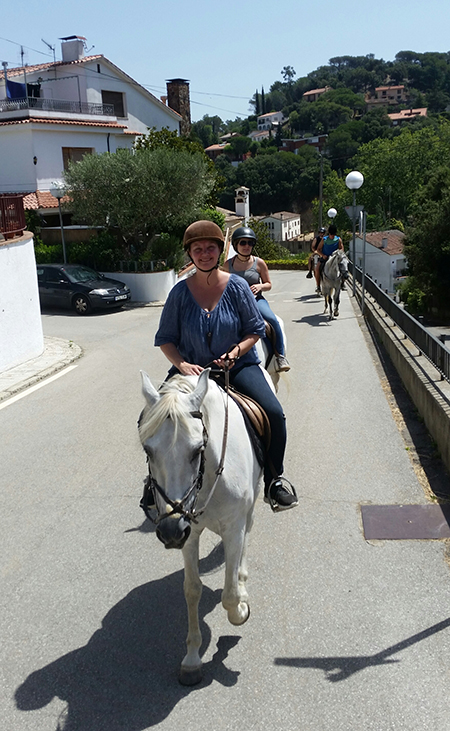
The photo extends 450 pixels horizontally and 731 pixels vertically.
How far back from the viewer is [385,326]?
1451cm

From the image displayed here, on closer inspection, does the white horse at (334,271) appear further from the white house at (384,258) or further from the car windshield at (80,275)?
the white house at (384,258)

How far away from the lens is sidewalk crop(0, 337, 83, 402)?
11867mm

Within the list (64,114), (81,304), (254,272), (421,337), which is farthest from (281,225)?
(254,272)

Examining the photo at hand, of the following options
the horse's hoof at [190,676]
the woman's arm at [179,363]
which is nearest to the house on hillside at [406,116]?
the woman's arm at [179,363]

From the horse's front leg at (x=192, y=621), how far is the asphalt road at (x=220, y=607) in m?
0.08

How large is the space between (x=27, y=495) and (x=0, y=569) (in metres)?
1.58

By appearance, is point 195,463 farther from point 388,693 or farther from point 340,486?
point 340,486

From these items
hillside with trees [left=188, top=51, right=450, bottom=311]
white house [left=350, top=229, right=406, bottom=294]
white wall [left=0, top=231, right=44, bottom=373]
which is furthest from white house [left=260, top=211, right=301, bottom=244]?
white wall [left=0, top=231, right=44, bottom=373]

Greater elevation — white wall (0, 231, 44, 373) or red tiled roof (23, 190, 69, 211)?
red tiled roof (23, 190, 69, 211)

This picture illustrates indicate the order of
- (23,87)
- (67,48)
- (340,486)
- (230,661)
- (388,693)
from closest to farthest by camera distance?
1. (388,693)
2. (230,661)
3. (340,486)
4. (23,87)
5. (67,48)

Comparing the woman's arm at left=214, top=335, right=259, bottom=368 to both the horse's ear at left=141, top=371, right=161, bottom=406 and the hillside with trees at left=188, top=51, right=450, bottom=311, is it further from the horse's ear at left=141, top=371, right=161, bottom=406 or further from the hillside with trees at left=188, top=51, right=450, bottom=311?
the hillside with trees at left=188, top=51, right=450, bottom=311

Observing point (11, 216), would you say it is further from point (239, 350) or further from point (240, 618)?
point (240, 618)

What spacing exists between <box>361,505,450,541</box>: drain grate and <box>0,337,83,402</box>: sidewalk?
23.8 ft

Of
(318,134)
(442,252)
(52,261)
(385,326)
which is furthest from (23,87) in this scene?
(318,134)
